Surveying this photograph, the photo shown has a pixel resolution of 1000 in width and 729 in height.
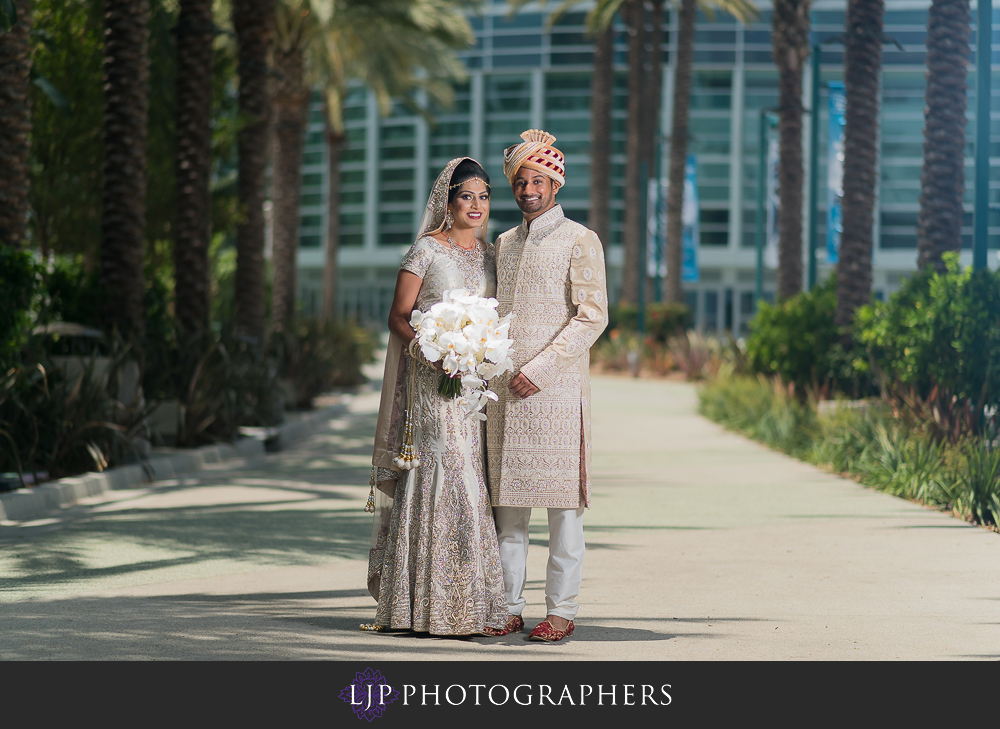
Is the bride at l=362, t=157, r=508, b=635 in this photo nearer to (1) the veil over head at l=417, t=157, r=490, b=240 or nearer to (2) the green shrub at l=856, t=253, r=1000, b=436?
(1) the veil over head at l=417, t=157, r=490, b=240

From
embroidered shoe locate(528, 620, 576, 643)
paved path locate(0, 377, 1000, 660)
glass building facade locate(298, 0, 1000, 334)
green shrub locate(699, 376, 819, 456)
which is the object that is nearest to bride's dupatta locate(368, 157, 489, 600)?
paved path locate(0, 377, 1000, 660)

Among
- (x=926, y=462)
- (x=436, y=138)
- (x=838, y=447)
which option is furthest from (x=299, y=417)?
(x=436, y=138)

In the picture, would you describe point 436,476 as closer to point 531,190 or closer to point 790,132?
point 531,190

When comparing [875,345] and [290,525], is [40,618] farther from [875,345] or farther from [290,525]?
[875,345]

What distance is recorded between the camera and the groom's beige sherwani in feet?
19.1

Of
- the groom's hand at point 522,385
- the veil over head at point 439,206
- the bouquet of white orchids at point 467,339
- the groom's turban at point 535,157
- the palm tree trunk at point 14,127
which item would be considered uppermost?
the palm tree trunk at point 14,127

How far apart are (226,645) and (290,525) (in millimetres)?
3884

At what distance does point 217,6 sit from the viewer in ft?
87.0

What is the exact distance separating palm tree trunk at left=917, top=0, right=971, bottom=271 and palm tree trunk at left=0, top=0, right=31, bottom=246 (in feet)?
32.6

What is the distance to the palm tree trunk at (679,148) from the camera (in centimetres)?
3469

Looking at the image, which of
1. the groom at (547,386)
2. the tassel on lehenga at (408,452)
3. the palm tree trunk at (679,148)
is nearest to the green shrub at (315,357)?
the palm tree trunk at (679,148)

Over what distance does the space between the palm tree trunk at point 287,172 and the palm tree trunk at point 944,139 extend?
525 inches

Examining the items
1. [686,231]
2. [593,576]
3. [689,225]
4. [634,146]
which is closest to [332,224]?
[634,146]

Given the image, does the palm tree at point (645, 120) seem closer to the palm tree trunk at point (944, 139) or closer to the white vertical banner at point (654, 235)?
the white vertical banner at point (654, 235)
